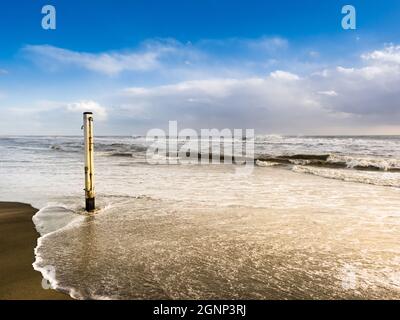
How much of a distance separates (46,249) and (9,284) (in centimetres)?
→ 127

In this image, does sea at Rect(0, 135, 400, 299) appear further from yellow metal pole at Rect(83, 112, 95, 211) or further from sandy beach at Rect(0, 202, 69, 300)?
yellow metal pole at Rect(83, 112, 95, 211)

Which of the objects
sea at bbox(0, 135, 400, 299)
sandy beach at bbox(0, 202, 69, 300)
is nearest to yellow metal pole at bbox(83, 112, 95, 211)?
sea at bbox(0, 135, 400, 299)

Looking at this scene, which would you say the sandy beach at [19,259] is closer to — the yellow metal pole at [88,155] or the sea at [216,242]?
the sea at [216,242]

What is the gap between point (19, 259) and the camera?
4609 mm

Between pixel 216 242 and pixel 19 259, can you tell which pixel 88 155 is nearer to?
pixel 19 259

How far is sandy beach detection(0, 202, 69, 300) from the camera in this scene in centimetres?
362

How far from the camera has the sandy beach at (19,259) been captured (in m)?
3.62

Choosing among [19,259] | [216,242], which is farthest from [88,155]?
[216,242]

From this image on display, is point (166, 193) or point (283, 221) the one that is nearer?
point (283, 221)

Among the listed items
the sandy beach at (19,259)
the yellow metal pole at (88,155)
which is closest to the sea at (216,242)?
the sandy beach at (19,259)

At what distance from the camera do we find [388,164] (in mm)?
19531

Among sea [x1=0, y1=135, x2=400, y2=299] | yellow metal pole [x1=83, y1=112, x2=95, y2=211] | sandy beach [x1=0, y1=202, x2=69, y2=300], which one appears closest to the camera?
sandy beach [x1=0, y1=202, x2=69, y2=300]
